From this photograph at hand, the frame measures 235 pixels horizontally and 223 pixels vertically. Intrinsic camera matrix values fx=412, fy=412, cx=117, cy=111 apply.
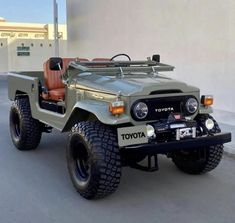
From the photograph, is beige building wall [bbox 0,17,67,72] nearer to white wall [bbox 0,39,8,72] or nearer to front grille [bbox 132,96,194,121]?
white wall [bbox 0,39,8,72]

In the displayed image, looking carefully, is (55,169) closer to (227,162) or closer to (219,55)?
(227,162)

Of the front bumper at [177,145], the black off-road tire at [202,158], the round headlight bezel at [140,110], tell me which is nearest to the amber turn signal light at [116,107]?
the round headlight bezel at [140,110]

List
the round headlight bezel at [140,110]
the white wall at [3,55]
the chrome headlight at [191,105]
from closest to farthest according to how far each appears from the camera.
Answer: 1. the round headlight bezel at [140,110]
2. the chrome headlight at [191,105]
3. the white wall at [3,55]

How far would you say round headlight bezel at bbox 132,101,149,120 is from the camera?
448cm

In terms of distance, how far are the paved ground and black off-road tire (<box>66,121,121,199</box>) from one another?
0.16 metres

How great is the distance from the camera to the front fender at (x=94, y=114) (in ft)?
14.3

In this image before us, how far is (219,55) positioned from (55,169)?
5.79 metres

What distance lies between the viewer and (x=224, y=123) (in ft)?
28.7

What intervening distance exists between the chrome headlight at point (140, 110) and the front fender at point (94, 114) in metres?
0.12

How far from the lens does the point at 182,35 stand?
36.7 feet

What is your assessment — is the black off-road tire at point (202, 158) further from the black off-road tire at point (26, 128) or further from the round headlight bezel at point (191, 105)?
the black off-road tire at point (26, 128)

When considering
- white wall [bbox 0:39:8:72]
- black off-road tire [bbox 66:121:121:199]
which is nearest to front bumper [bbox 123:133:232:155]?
black off-road tire [bbox 66:121:121:199]

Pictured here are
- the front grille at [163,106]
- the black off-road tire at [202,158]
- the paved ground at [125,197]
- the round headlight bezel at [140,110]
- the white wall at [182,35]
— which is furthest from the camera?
the white wall at [182,35]

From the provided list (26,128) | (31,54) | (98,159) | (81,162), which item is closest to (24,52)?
(31,54)
